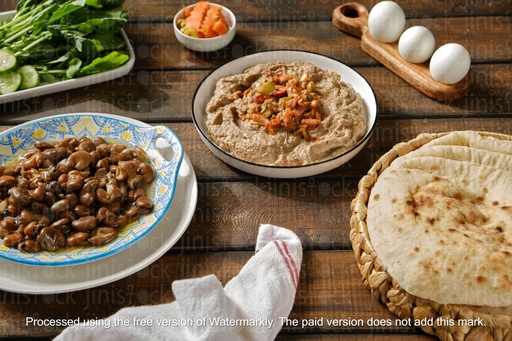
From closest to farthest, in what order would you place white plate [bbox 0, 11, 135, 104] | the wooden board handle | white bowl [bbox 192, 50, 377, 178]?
1. white bowl [bbox 192, 50, 377, 178]
2. white plate [bbox 0, 11, 135, 104]
3. the wooden board handle

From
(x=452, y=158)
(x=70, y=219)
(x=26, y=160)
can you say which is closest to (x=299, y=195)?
(x=452, y=158)

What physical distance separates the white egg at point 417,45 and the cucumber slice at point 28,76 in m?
1.79

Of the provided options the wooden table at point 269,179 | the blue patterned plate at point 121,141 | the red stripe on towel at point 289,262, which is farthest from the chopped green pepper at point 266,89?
the red stripe on towel at point 289,262

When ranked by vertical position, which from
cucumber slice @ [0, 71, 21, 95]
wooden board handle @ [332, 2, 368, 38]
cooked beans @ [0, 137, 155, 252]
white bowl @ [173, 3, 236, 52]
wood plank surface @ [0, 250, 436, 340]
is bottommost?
wood plank surface @ [0, 250, 436, 340]

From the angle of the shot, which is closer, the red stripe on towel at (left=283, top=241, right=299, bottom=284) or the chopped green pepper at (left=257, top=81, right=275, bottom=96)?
the red stripe on towel at (left=283, top=241, right=299, bottom=284)

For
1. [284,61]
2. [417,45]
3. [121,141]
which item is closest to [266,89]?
[284,61]

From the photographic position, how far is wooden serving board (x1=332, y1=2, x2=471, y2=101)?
2949mm

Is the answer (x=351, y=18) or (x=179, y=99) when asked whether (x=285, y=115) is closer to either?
(x=179, y=99)

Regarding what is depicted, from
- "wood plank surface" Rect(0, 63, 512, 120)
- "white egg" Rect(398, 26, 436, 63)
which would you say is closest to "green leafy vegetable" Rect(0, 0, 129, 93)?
"wood plank surface" Rect(0, 63, 512, 120)

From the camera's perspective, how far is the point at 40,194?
2.21 meters

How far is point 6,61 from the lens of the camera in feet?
9.77

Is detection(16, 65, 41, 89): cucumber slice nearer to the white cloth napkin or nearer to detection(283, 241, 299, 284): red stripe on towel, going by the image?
the white cloth napkin

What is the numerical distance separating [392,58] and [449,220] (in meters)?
1.31

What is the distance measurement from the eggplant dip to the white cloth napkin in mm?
583
